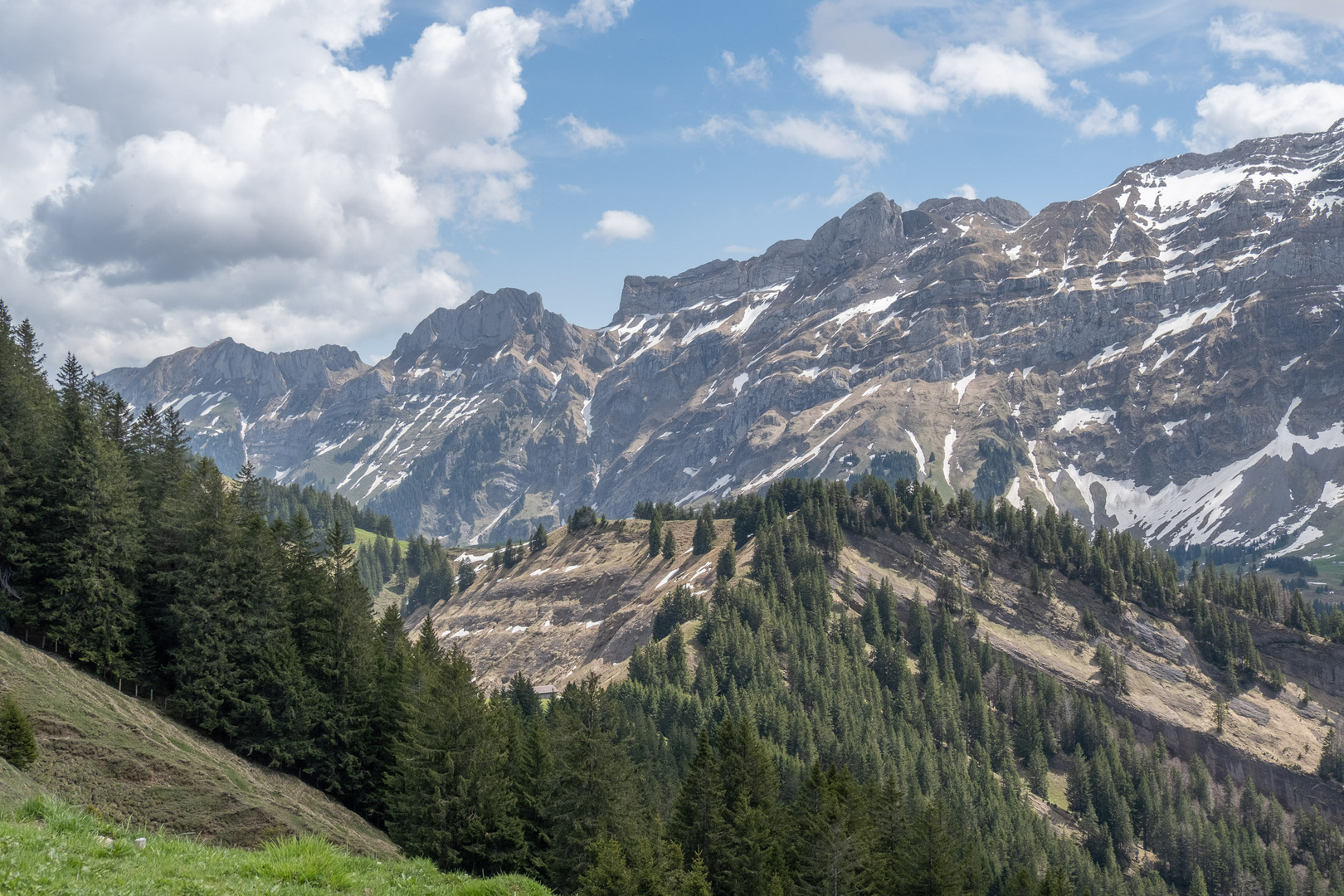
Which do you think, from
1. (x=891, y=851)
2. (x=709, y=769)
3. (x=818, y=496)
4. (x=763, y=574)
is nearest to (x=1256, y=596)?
(x=818, y=496)

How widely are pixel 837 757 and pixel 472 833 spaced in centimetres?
8665

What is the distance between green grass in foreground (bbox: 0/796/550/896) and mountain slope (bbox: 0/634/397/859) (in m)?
18.9

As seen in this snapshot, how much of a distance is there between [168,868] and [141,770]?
1099 inches

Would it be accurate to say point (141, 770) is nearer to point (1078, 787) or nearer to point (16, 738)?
point (16, 738)

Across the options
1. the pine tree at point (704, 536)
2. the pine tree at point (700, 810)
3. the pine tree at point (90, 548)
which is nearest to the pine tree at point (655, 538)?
the pine tree at point (704, 536)

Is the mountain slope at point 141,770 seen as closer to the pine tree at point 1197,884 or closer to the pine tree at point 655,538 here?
the pine tree at point 1197,884

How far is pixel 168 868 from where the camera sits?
1714 cm

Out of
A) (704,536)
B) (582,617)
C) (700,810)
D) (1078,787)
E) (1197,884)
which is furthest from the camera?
(704,536)

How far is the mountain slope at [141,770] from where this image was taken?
37.9m

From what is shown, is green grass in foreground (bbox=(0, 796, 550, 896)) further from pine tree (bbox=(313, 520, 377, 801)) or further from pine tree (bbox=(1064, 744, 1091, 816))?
pine tree (bbox=(1064, 744, 1091, 816))

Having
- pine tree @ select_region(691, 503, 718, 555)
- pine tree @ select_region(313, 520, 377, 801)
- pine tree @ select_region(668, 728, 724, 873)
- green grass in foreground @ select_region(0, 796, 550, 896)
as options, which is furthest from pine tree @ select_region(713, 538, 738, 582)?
green grass in foreground @ select_region(0, 796, 550, 896)

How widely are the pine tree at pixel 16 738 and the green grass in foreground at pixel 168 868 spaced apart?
1656 cm

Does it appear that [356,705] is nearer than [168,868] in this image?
No

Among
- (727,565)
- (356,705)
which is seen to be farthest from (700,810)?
(727,565)
